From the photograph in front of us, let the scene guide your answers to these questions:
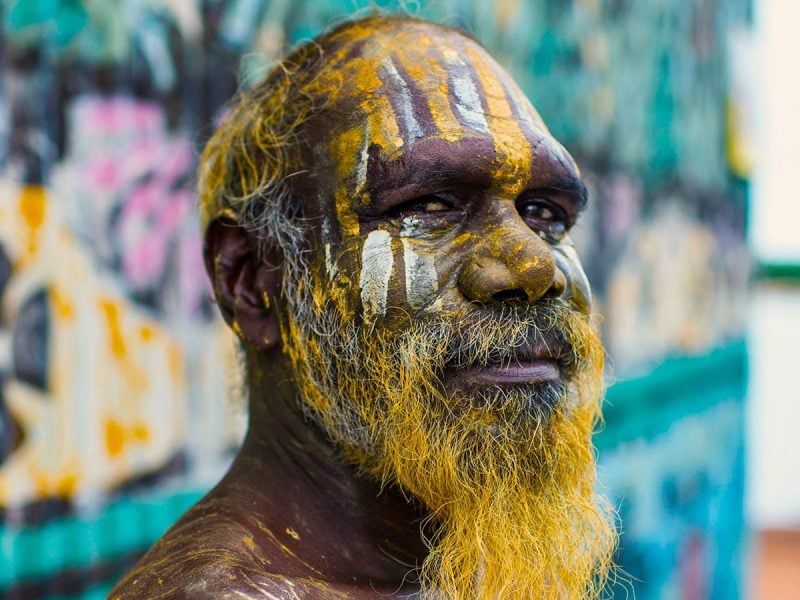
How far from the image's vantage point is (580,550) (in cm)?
188

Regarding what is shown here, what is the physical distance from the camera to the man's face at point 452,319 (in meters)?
1.70

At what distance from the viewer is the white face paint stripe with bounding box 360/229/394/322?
1736mm

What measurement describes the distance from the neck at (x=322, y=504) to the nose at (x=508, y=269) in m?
0.41

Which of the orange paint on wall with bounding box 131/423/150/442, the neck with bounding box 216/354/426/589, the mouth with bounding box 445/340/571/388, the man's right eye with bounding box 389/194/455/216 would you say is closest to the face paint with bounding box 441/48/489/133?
the man's right eye with bounding box 389/194/455/216

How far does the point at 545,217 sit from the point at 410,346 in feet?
1.31

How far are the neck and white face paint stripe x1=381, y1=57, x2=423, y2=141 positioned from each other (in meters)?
0.50

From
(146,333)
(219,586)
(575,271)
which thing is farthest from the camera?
(146,333)

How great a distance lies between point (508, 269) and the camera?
5.48 ft

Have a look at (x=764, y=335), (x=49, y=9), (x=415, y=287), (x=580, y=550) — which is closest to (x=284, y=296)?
(x=415, y=287)

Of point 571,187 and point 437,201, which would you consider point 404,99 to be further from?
point 571,187

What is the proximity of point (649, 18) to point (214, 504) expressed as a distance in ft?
18.2

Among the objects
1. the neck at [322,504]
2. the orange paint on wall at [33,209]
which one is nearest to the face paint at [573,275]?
the neck at [322,504]

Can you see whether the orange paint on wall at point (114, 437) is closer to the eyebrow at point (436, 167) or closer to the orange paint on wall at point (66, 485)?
the orange paint on wall at point (66, 485)

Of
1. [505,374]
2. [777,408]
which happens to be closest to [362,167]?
[505,374]
